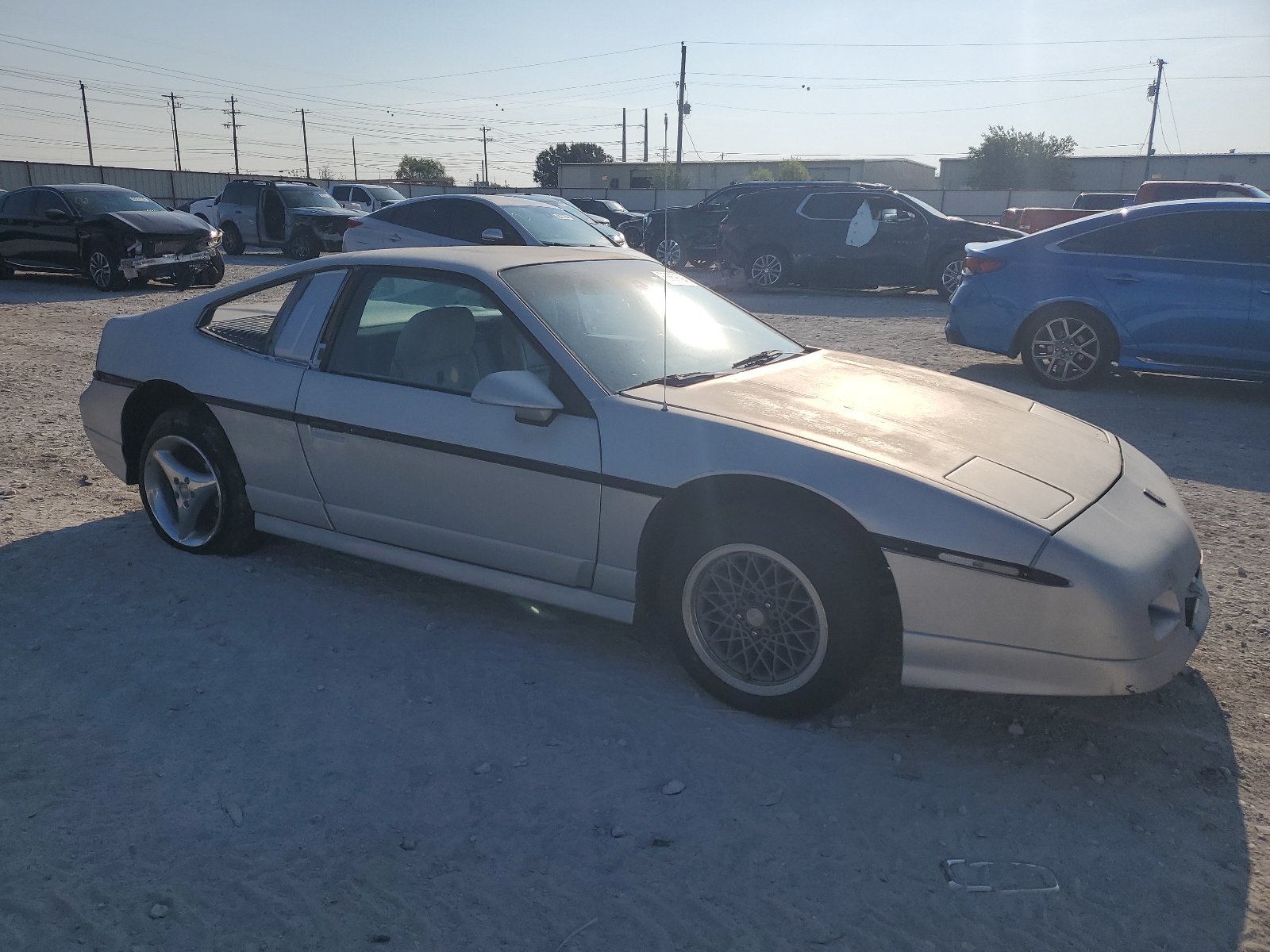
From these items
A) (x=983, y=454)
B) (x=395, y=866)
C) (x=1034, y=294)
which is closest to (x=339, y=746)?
(x=395, y=866)

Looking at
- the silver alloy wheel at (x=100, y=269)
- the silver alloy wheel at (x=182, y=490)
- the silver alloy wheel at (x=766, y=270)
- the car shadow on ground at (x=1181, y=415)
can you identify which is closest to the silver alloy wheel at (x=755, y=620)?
the silver alloy wheel at (x=182, y=490)

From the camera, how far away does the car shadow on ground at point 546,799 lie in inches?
88.8

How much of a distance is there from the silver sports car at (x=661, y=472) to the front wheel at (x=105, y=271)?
453 inches

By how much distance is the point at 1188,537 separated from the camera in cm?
313

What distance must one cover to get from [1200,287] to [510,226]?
708 cm

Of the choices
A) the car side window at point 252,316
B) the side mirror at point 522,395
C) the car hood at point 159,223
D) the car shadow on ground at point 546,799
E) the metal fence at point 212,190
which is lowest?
the car shadow on ground at point 546,799

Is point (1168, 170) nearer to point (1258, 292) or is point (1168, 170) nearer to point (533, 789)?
point (1258, 292)

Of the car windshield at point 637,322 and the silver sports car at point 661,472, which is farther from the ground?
the car windshield at point 637,322

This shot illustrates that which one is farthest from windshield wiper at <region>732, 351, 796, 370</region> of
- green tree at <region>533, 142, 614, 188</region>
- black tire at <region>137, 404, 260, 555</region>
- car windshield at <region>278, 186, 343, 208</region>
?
green tree at <region>533, 142, 614, 188</region>

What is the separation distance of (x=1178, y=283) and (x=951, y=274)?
7824 millimetres

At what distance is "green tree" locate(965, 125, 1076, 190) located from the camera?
218ft

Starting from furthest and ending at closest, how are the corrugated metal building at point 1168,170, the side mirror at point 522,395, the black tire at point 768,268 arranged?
the corrugated metal building at point 1168,170, the black tire at point 768,268, the side mirror at point 522,395

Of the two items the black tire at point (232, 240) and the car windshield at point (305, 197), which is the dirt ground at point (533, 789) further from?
the black tire at point (232, 240)

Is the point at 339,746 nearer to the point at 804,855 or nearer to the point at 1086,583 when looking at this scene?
the point at 804,855
